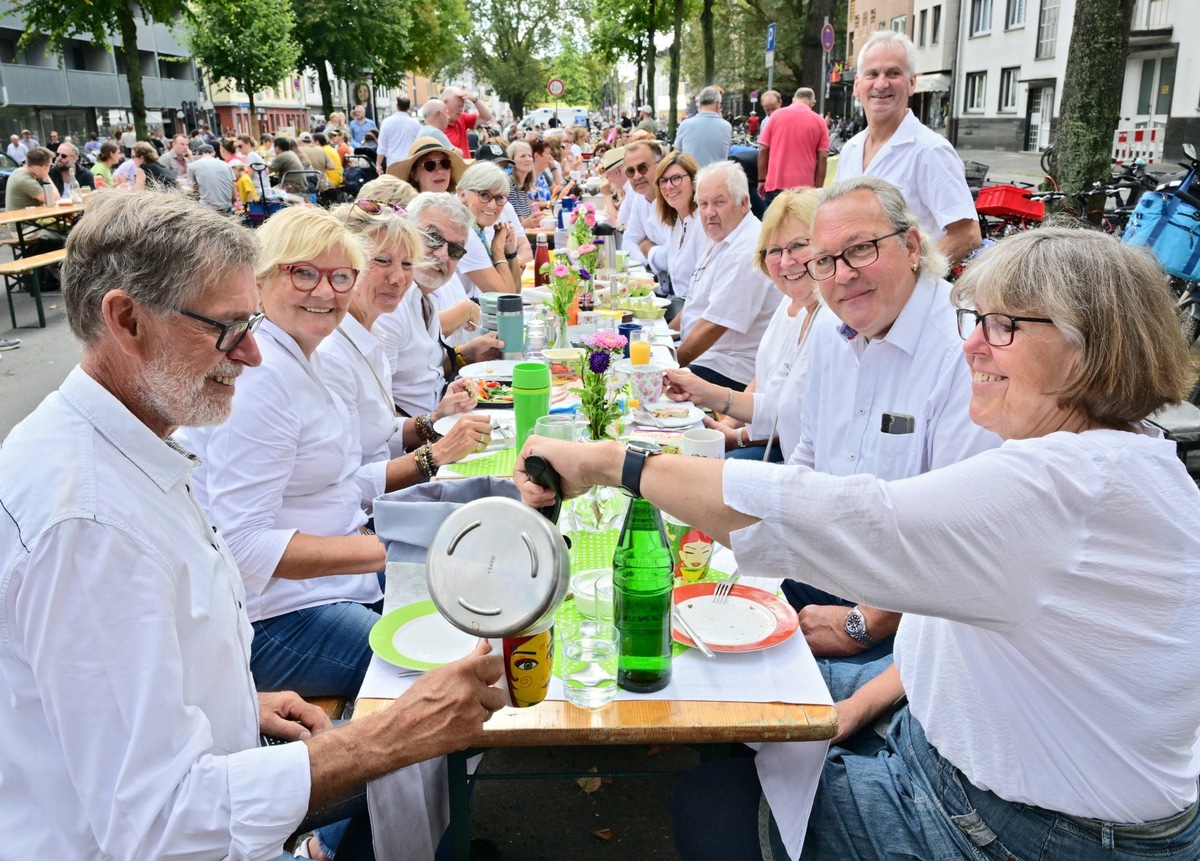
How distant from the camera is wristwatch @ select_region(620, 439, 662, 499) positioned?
153 cm

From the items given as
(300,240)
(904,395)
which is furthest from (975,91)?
(300,240)

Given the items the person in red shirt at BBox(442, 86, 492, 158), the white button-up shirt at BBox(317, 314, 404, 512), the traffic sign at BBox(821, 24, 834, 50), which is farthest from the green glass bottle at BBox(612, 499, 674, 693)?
the traffic sign at BBox(821, 24, 834, 50)

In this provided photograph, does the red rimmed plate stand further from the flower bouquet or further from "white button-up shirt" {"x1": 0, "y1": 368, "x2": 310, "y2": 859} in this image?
"white button-up shirt" {"x1": 0, "y1": 368, "x2": 310, "y2": 859}

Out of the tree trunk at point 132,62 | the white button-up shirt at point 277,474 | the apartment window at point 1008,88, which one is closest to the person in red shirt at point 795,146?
the white button-up shirt at point 277,474

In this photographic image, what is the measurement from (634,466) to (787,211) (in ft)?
8.01

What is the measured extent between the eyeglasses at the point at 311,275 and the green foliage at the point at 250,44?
32.1 metres

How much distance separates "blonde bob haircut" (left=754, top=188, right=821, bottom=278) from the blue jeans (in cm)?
231

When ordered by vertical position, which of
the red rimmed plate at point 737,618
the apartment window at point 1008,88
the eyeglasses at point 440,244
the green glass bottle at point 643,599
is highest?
the apartment window at point 1008,88

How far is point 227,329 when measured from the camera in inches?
65.0

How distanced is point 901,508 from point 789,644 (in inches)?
26.4

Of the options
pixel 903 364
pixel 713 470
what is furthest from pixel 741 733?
pixel 903 364

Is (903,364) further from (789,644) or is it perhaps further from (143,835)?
(143,835)

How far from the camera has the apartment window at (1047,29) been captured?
27141mm

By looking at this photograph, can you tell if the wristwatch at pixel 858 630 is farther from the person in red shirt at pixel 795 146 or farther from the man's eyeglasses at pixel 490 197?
the person in red shirt at pixel 795 146
